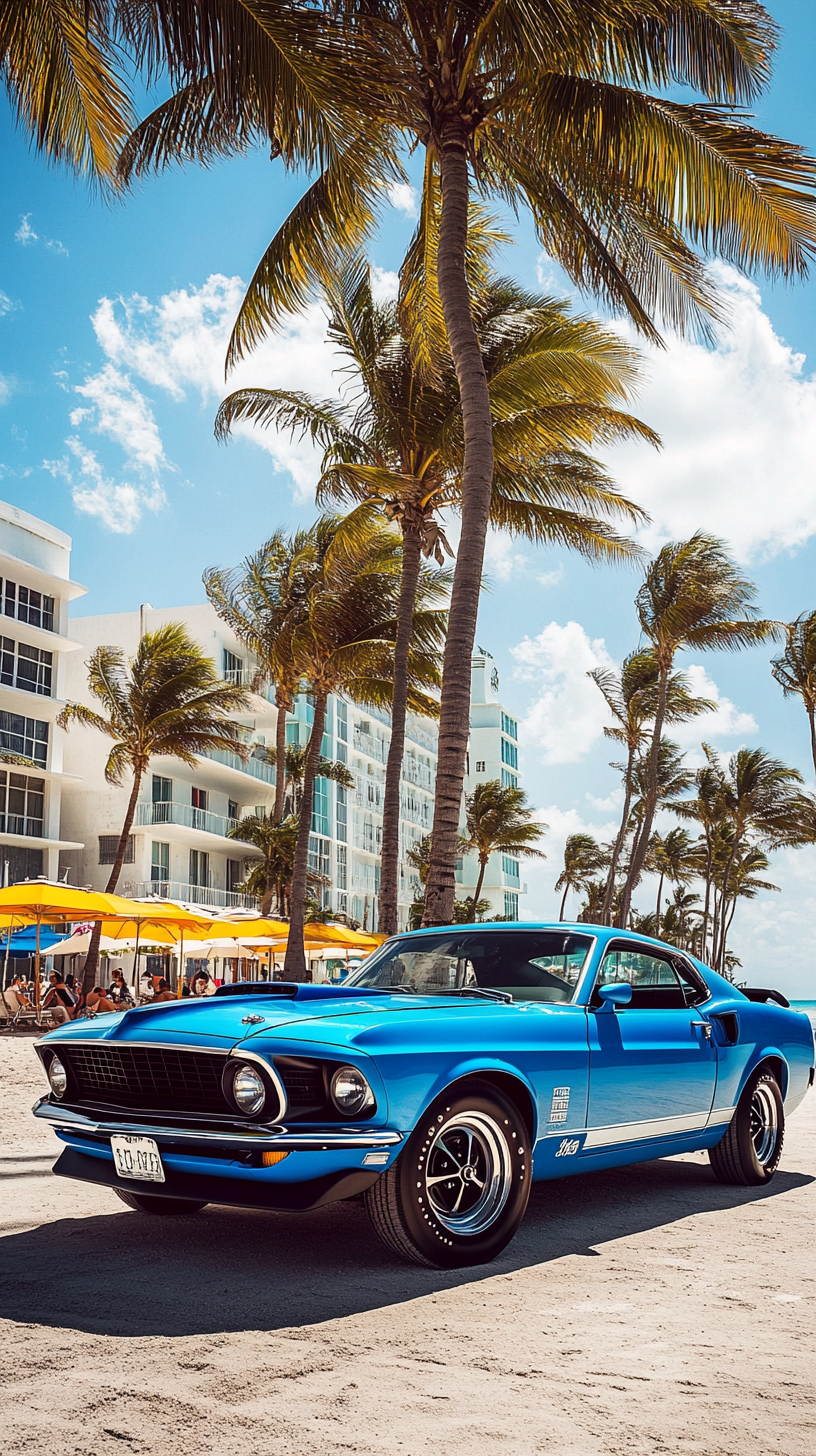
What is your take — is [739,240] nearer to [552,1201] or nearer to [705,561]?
[552,1201]

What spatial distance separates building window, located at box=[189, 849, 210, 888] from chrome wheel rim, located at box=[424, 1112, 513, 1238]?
1795 inches

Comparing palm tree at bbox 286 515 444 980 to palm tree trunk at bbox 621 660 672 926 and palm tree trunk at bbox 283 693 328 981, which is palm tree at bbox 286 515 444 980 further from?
palm tree trunk at bbox 621 660 672 926

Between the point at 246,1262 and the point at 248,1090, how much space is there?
93 centimetres

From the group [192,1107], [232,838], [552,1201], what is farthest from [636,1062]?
[232,838]

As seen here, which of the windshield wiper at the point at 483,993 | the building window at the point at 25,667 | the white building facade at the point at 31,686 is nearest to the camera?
the windshield wiper at the point at 483,993

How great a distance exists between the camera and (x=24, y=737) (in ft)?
133

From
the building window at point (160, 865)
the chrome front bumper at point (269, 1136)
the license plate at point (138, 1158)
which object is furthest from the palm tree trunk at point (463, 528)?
the building window at point (160, 865)

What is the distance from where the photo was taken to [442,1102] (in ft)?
16.1

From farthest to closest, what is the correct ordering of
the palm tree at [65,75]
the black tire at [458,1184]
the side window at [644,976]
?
1. the palm tree at [65,75]
2. the side window at [644,976]
3. the black tire at [458,1184]

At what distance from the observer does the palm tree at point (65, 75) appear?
37.6 ft

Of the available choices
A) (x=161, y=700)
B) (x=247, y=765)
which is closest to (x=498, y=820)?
(x=247, y=765)

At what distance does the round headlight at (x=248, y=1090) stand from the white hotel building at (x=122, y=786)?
32.5m

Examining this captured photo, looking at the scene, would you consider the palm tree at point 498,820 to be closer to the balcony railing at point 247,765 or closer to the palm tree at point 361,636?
the balcony railing at point 247,765

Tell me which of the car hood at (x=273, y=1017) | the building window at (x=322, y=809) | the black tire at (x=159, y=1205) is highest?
the building window at (x=322, y=809)
